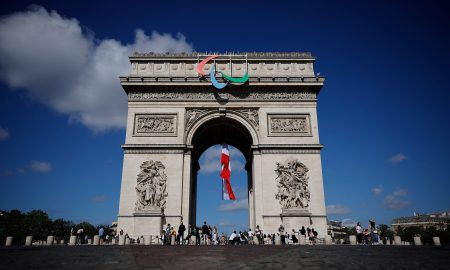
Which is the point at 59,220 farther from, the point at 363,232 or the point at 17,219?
the point at 363,232

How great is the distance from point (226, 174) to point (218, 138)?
4.50 meters

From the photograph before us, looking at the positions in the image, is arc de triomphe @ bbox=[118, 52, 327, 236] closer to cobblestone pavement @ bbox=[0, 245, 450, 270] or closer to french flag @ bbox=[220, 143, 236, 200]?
french flag @ bbox=[220, 143, 236, 200]

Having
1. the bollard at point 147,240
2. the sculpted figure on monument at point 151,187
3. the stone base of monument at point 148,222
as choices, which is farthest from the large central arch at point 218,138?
the bollard at point 147,240

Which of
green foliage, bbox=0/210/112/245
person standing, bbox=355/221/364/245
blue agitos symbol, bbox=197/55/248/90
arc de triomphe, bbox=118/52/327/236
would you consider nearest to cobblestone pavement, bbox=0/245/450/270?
person standing, bbox=355/221/364/245

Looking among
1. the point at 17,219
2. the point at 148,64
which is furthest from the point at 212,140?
the point at 17,219

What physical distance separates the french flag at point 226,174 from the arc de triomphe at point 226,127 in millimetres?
1813

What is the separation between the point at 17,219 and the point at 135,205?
160 ft

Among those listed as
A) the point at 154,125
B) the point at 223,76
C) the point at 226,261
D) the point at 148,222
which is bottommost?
the point at 226,261

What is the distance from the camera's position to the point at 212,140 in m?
29.2

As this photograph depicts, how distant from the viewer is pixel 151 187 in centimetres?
2189

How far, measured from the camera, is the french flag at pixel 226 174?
25.0m

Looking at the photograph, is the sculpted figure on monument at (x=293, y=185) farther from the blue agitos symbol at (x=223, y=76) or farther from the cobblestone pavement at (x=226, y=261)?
the cobblestone pavement at (x=226, y=261)

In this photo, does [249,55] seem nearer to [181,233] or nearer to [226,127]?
[226,127]

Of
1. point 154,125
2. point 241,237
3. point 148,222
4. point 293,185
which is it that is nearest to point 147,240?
point 148,222
